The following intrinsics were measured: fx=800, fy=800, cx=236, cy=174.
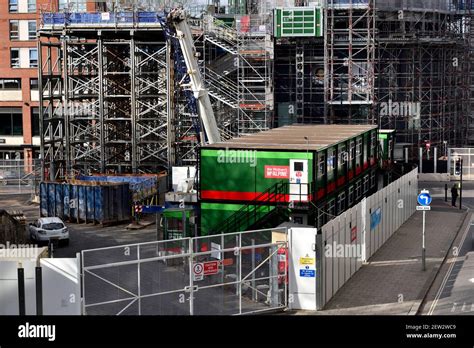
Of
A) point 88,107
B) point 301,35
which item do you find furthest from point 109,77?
point 301,35

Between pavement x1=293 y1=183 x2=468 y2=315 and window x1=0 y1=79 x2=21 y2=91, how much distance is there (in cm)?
3696

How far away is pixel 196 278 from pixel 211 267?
0.57m

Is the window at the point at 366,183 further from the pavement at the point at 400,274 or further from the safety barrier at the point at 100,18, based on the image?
the safety barrier at the point at 100,18

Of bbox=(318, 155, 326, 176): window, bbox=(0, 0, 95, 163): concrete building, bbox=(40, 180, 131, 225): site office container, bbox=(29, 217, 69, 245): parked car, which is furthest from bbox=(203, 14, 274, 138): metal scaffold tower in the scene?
bbox=(318, 155, 326, 176): window

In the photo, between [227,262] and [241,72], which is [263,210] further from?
[241,72]

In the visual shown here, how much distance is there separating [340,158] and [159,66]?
2400 cm

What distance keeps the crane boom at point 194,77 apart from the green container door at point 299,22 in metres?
10.8

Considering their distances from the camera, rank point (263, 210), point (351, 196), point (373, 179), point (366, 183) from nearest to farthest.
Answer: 1. point (263, 210)
2. point (351, 196)
3. point (366, 183)
4. point (373, 179)

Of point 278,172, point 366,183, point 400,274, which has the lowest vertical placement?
point 400,274

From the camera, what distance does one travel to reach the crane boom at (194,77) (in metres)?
39.8

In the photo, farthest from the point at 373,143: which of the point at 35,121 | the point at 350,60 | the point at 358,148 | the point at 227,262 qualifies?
the point at 35,121

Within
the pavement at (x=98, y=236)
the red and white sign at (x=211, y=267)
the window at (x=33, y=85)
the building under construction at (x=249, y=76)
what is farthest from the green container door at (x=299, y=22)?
the red and white sign at (x=211, y=267)

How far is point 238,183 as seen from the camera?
1005 inches

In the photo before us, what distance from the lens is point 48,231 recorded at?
102ft
